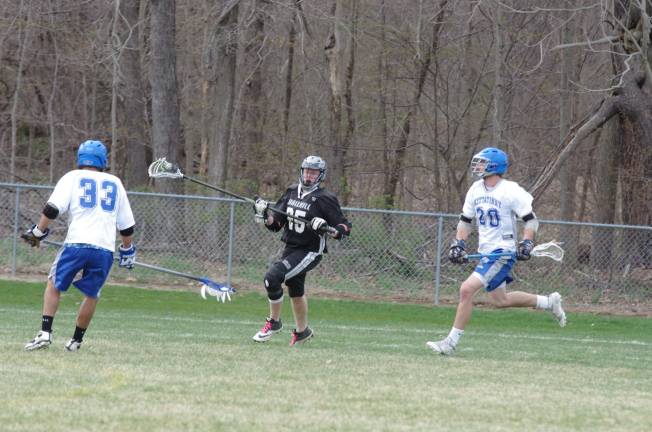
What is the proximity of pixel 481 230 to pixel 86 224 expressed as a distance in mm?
3839

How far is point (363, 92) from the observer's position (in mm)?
27328

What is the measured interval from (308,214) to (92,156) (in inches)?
95.2

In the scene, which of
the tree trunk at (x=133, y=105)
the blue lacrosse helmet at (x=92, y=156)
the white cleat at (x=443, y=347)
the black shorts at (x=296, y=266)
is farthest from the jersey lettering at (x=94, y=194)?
the tree trunk at (x=133, y=105)

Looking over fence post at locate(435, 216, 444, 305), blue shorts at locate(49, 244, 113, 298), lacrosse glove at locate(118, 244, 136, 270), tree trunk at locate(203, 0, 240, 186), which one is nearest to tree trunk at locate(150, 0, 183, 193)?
tree trunk at locate(203, 0, 240, 186)

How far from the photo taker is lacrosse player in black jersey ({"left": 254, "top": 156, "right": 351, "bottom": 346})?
36.6ft

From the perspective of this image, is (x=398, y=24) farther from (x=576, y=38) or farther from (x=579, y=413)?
(x=579, y=413)

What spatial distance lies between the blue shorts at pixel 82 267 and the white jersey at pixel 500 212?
364 centimetres

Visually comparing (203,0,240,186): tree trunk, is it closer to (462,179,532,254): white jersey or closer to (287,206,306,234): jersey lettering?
(287,206,306,234): jersey lettering

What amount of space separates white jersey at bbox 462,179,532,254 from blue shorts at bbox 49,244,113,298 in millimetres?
3636

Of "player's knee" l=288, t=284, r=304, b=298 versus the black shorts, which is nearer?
the black shorts

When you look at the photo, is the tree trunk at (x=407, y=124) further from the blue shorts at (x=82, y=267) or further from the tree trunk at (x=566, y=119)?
the blue shorts at (x=82, y=267)

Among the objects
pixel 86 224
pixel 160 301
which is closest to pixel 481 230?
pixel 86 224

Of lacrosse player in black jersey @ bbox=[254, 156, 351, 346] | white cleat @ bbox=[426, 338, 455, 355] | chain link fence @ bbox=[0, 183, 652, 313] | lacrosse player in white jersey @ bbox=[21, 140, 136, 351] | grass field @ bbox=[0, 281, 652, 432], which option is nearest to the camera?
grass field @ bbox=[0, 281, 652, 432]

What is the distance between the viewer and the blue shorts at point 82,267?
377 inches
